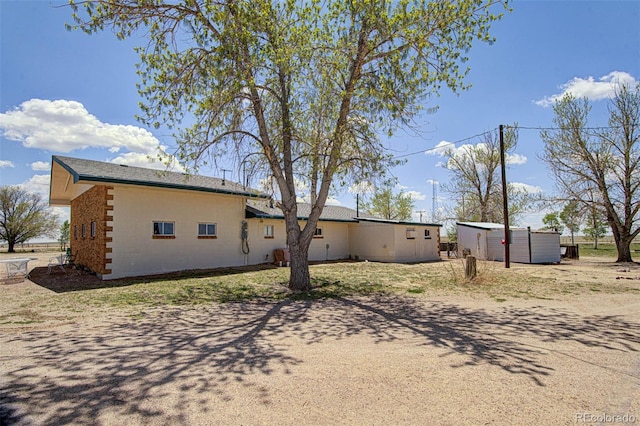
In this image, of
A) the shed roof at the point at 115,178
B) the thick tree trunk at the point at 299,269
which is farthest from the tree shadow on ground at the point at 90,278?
the thick tree trunk at the point at 299,269

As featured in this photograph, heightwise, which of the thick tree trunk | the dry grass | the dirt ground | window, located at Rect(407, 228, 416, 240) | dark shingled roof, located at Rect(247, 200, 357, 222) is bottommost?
the dry grass

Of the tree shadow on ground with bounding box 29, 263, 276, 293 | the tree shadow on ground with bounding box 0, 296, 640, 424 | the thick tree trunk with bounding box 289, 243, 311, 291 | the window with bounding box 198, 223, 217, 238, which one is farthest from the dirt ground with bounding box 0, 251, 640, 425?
the window with bounding box 198, 223, 217, 238

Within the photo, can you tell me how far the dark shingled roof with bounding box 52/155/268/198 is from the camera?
36.6 ft

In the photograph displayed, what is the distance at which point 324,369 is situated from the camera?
13.2ft

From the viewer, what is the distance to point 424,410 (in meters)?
3.04

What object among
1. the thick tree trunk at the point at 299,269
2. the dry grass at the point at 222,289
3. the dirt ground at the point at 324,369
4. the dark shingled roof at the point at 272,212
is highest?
the dark shingled roof at the point at 272,212

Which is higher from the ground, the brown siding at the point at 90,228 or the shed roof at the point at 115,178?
the shed roof at the point at 115,178

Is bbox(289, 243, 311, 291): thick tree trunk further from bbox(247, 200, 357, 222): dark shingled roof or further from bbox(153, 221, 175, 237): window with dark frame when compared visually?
bbox(153, 221, 175, 237): window with dark frame

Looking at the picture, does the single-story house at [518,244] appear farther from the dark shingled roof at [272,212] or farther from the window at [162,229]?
the window at [162,229]

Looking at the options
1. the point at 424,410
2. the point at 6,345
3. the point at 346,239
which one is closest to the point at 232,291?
the point at 6,345

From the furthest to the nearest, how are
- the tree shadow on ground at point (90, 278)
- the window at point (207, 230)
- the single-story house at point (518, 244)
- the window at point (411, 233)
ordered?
the window at point (411, 233)
the single-story house at point (518, 244)
the window at point (207, 230)
the tree shadow on ground at point (90, 278)

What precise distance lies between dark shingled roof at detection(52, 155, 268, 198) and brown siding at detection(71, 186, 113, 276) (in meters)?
0.73

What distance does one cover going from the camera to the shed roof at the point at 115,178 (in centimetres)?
1122

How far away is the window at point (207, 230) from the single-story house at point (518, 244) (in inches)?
607
